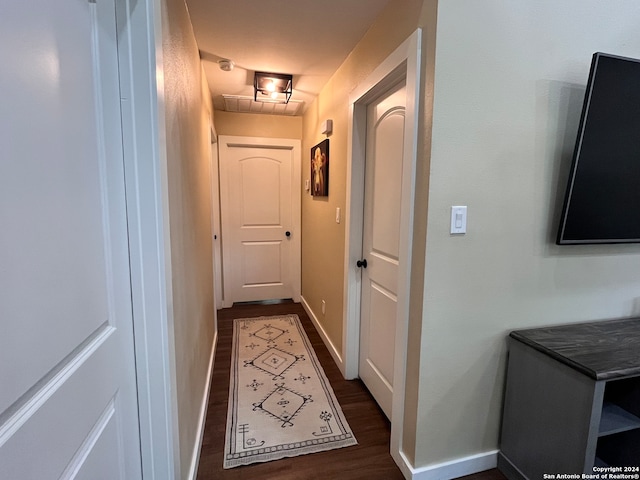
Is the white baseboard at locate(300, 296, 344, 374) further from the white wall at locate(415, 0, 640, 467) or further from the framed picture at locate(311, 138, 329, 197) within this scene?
the framed picture at locate(311, 138, 329, 197)

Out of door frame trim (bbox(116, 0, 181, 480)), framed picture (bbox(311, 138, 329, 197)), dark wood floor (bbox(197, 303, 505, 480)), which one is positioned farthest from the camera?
framed picture (bbox(311, 138, 329, 197))

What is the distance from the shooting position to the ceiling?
1623mm

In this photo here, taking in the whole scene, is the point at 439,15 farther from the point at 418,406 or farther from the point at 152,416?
the point at 152,416

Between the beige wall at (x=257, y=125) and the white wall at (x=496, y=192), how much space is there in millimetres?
2663

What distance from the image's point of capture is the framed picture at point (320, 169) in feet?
8.80

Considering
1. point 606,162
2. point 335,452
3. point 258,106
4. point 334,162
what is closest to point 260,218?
point 258,106

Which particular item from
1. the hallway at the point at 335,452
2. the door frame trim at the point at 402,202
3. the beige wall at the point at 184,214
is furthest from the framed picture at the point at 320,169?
the hallway at the point at 335,452

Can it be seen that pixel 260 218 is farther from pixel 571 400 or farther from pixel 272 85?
pixel 571 400

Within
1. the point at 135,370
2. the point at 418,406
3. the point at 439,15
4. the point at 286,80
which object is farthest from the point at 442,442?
the point at 286,80

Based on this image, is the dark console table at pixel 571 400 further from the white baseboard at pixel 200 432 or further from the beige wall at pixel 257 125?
the beige wall at pixel 257 125

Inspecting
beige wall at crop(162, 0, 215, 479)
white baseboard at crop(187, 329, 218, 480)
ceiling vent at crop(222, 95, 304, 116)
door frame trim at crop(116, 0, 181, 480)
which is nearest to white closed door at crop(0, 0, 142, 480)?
door frame trim at crop(116, 0, 181, 480)

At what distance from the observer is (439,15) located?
122 cm

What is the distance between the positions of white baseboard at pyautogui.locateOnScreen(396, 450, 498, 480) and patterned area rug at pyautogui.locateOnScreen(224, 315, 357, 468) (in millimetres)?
A: 337

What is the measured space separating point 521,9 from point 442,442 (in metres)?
1.97
